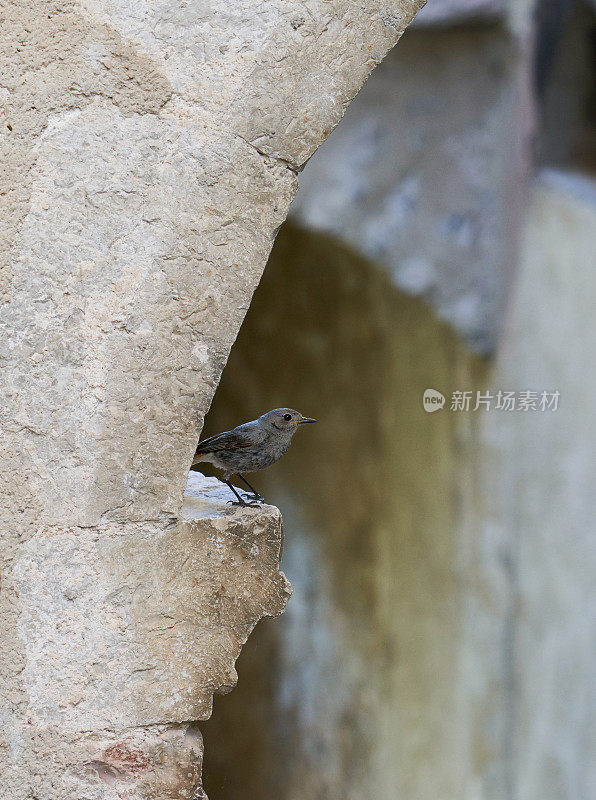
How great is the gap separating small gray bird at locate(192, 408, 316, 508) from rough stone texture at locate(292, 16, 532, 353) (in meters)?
1.55

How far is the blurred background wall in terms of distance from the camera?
255cm

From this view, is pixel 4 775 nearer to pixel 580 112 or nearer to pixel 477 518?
pixel 477 518

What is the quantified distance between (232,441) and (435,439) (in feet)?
6.20

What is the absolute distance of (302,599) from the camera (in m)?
3.08

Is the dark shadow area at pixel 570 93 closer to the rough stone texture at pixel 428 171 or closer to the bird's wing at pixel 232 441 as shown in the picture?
the rough stone texture at pixel 428 171

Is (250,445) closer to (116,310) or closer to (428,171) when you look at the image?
(116,310)

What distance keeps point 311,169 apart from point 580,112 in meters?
1.36

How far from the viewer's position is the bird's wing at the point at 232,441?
40.2 inches

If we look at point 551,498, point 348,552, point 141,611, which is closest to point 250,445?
point 141,611

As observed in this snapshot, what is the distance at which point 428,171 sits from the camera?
257 centimetres

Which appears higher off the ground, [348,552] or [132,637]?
[348,552]

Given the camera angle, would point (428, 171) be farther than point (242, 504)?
Yes

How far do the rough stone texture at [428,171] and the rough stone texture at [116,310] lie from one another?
5.52 ft

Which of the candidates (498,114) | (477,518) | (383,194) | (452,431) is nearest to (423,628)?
(477,518)
